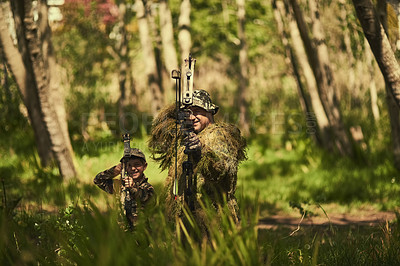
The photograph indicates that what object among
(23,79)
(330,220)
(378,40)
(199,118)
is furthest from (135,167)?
(23,79)

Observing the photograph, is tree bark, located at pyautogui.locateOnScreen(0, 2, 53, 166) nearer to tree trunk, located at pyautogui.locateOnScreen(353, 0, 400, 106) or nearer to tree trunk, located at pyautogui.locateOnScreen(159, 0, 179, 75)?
tree trunk, located at pyautogui.locateOnScreen(159, 0, 179, 75)

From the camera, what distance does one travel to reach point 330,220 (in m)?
7.84

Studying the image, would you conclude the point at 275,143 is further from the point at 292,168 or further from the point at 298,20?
the point at 298,20

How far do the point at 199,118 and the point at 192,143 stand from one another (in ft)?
1.56

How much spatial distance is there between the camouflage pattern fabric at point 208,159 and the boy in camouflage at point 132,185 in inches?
6.2

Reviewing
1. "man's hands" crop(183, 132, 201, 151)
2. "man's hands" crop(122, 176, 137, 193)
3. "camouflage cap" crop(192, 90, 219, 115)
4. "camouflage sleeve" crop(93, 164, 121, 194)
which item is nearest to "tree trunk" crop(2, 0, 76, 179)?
"camouflage sleeve" crop(93, 164, 121, 194)

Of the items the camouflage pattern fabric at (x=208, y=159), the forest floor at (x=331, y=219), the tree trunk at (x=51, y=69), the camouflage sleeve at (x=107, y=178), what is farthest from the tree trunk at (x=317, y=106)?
the camouflage sleeve at (x=107, y=178)

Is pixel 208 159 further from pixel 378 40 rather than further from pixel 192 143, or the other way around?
pixel 378 40

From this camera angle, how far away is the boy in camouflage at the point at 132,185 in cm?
398

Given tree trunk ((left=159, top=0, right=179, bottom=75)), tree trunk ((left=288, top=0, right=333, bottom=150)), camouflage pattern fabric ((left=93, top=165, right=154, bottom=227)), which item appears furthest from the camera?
tree trunk ((left=159, top=0, right=179, bottom=75))

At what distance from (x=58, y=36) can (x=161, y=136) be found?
59.1ft

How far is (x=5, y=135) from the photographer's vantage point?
12.1m

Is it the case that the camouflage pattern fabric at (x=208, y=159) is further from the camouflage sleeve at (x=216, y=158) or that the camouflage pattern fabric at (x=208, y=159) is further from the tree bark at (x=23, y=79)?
the tree bark at (x=23, y=79)

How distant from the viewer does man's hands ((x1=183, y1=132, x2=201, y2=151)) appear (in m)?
3.44
